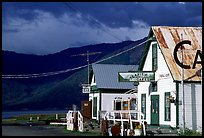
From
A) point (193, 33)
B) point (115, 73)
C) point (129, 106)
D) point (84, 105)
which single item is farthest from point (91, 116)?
point (193, 33)

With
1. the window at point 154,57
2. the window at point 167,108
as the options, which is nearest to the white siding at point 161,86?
the window at point 167,108

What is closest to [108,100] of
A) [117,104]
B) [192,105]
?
[117,104]

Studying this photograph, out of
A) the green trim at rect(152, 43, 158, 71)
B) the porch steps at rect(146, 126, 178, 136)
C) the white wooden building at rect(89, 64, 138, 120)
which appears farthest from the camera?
the white wooden building at rect(89, 64, 138, 120)

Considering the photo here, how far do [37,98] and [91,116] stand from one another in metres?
156

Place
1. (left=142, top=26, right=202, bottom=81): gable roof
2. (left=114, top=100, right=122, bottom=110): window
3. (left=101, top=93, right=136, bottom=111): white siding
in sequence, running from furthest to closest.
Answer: (left=101, top=93, right=136, bottom=111): white siding < (left=114, top=100, right=122, bottom=110): window < (left=142, top=26, right=202, bottom=81): gable roof

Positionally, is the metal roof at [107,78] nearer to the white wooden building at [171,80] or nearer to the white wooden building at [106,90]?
the white wooden building at [106,90]

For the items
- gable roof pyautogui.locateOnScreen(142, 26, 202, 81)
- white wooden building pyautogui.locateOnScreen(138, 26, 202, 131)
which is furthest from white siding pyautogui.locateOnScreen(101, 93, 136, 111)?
gable roof pyautogui.locateOnScreen(142, 26, 202, 81)

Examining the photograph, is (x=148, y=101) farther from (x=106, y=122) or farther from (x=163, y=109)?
(x=106, y=122)

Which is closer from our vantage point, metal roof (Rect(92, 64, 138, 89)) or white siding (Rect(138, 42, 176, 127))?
white siding (Rect(138, 42, 176, 127))

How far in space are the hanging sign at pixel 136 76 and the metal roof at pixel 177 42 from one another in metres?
2.16

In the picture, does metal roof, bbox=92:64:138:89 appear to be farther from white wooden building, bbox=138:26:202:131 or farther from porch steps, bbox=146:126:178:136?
porch steps, bbox=146:126:178:136

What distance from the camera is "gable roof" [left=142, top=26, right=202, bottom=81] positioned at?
2943cm

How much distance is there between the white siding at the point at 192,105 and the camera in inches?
1140

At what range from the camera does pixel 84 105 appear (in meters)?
45.7
